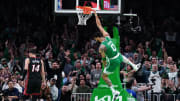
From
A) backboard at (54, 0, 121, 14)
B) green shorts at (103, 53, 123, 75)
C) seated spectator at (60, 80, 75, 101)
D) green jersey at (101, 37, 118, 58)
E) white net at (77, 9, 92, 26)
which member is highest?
backboard at (54, 0, 121, 14)

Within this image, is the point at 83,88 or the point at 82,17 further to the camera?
the point at 83,88

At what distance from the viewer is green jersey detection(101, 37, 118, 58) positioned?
53.7ft

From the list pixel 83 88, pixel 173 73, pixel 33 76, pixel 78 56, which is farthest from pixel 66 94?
pixel 173 73

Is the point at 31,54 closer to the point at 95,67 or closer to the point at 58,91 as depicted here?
the point at 58,91

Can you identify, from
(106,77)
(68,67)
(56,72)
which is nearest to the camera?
(106,77)

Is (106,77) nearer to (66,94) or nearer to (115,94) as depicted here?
(115,94)

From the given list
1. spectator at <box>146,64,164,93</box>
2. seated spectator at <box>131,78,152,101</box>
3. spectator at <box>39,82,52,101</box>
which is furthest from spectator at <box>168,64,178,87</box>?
spectator at <box>39,82,52,101</box>

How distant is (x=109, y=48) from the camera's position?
16.4 metres

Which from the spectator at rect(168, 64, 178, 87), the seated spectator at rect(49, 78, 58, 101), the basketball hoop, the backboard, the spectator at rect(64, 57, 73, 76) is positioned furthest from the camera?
the spectator at rect(64, 57, 73, 76)

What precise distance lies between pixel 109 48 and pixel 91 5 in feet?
9.44

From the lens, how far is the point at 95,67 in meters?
20.8

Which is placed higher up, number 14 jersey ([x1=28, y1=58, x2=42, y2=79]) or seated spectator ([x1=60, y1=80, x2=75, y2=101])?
number 14 jersey ([x1=28, y1=58, x2=42, y2=79])

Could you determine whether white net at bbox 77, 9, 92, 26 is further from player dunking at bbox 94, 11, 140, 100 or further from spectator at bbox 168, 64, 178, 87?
spectator at bbox 168, 64, 178, 87

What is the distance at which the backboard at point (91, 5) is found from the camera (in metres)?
18.7
